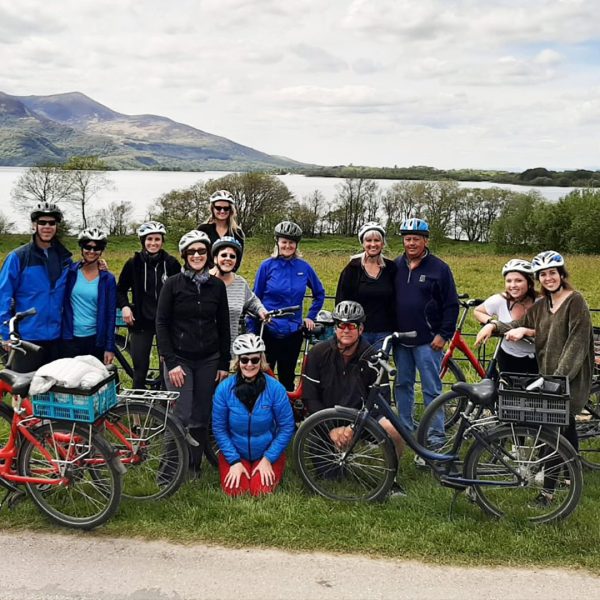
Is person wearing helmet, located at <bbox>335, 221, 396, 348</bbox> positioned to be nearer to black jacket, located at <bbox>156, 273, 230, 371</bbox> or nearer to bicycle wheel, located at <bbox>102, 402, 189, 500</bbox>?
black jacket, located at <bbox>156, 273, 230, 371</bbox>

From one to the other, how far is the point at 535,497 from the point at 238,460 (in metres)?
2.33

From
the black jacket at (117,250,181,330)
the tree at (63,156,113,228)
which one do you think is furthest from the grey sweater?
the tree at (63,156,113,228)

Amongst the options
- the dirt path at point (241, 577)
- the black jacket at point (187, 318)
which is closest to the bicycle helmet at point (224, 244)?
the black jacket at point (187, 318)

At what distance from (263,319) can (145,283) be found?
119 centimetres

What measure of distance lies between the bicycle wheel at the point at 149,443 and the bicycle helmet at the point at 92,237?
167cm

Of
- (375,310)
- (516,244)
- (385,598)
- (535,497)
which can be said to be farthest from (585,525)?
(516,244)

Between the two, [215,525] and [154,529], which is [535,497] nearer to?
[215,525]

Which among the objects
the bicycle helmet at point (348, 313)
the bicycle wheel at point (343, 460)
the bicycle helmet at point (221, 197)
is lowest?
the bicycle wheel at point (343, 460)

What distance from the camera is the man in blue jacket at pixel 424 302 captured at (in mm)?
5613

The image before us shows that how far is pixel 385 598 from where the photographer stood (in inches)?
144

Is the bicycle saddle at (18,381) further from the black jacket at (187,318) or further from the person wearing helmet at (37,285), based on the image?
the black jacket at (187,318)

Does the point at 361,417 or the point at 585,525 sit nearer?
the point at 585,525

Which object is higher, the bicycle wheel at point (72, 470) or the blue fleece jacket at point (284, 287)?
the blue fleece jacket at point (284, 287)

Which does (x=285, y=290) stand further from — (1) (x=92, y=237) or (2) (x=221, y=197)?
(1) (x=92, y=237)
